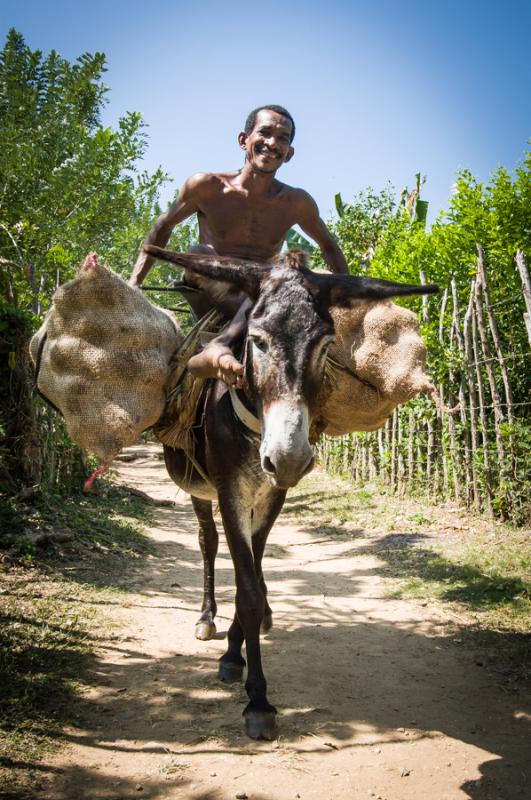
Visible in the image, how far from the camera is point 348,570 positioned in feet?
21.1

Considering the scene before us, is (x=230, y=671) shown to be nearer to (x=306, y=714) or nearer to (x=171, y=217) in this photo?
(x=306, y=714)

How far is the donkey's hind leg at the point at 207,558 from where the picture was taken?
4.44 metres

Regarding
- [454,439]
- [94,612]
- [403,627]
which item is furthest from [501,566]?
[94,612]

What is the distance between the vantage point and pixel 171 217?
4.06 m

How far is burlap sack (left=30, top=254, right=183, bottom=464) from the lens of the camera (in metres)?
3.20

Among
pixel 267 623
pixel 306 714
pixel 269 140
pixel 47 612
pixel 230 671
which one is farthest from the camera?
pixel 267 623

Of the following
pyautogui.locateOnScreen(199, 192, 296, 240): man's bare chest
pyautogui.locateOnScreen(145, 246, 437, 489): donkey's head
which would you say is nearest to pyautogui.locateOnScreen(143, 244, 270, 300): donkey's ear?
pyautogui.locateOnScreen(145, 246, 437, 489): donkey's head

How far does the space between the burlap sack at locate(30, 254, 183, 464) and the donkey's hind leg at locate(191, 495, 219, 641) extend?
165cm

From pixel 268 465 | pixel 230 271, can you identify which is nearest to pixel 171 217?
pixel 230 271

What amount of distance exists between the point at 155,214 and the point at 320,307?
15.3 meters

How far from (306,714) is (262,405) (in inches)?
70.4

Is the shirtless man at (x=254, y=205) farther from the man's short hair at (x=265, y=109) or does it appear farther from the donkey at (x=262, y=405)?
the donkey at (x=262, y=405)

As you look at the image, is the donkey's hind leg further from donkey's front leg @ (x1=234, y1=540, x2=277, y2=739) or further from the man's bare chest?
the man's bare chest

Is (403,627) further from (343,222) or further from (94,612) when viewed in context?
(343,222)
